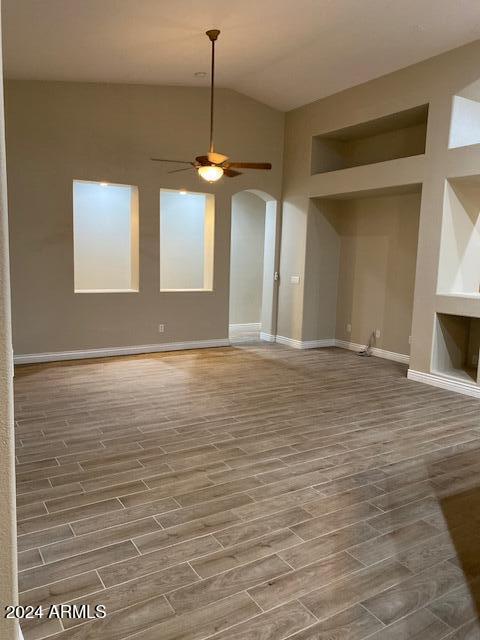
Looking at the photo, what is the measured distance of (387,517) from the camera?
2809 mm

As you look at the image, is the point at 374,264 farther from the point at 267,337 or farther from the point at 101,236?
the point at 101,236

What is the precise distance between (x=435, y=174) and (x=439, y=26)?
1522 mm

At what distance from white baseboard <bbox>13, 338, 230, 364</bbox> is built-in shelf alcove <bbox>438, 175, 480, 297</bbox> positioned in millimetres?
3619

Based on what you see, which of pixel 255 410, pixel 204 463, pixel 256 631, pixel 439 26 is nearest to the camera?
pixel 256 631

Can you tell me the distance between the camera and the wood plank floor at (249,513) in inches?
80.1

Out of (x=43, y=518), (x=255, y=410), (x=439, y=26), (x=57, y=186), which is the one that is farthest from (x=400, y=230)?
(x=43, y=518)

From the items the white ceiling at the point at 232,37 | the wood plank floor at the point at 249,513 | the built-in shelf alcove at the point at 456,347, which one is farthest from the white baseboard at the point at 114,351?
the white ceiling at the point at 232,37

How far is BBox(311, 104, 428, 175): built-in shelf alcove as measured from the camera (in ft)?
21.6

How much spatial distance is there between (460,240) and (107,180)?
15.4 feet

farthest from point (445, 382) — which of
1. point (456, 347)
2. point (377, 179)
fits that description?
point (377, 179)

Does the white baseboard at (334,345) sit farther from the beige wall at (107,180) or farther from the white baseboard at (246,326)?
the white baseboard at (246,326)

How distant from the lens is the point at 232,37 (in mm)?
5355

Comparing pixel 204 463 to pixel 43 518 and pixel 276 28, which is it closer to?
pixel 43 518

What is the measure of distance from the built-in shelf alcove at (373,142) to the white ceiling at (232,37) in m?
0.64
